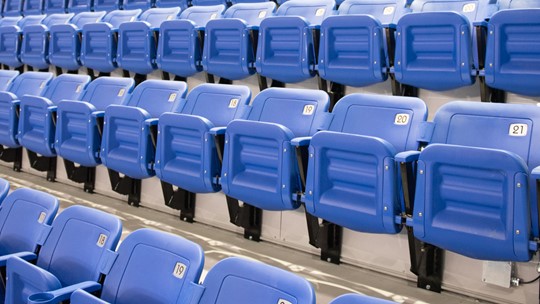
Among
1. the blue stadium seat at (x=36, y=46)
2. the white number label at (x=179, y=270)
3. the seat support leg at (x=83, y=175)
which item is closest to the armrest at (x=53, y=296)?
the white number label at (x=179, y=270)

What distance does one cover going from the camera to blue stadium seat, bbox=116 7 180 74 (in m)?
1.34

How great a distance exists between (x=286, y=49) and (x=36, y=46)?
32.7 inches

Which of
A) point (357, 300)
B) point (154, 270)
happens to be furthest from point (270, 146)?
point (357, 300)

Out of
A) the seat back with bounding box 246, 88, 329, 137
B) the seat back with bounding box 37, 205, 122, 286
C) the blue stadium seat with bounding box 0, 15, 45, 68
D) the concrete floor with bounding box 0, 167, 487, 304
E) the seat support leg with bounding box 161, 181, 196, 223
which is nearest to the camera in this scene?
the seat back with bounding box 37, 205, 122, 286

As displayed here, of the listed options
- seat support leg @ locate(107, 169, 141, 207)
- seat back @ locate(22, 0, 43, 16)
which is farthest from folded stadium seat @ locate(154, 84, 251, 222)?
seat back @ locate(22, 0, 43, 16)

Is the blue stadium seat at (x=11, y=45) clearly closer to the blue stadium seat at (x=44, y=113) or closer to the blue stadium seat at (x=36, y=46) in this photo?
the blue stadium seat at (x=36, y=46)

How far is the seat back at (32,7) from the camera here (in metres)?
2.21

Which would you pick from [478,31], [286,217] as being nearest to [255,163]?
[286,217]

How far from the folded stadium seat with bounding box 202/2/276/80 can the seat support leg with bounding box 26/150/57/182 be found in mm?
492

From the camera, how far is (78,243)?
0.68m

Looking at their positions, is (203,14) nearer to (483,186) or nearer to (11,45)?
(11,45)

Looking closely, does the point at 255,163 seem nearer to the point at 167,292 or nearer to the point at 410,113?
the point at 410,113

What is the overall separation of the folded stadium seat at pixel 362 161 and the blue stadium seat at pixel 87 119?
499 mm

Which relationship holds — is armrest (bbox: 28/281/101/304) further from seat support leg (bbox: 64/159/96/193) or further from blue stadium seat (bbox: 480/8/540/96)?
seat support leg (bbox: 64/159/96/193)
